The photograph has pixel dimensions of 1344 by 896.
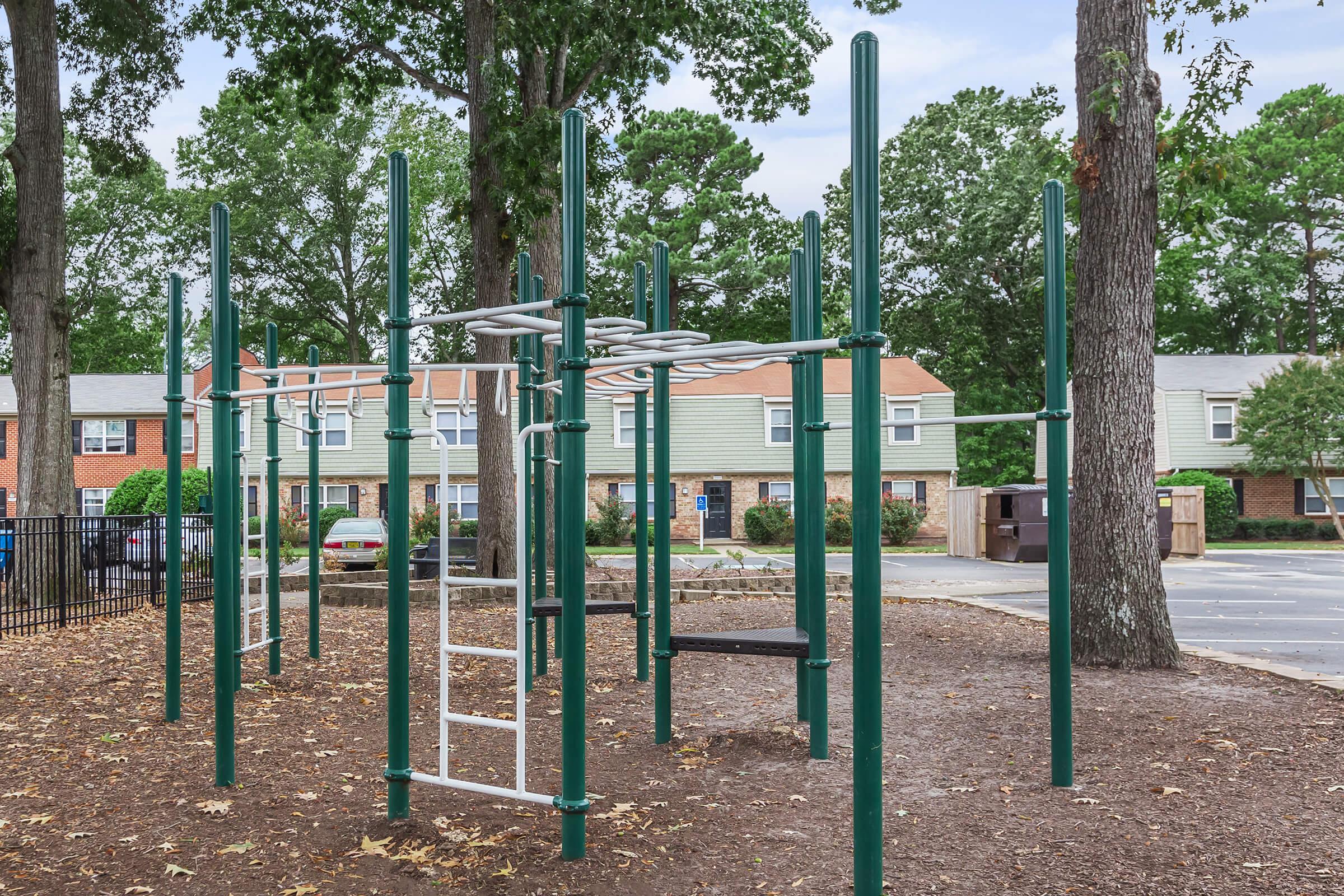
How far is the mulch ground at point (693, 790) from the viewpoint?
4.01 meters

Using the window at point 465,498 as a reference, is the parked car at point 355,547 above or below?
below

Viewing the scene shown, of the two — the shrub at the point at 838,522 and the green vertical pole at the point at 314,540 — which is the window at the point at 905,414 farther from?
the green vertical pole at the point at 314,540

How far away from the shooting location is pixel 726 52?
53.2 ft

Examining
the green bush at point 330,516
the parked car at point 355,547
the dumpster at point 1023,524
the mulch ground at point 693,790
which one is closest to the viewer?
the mulch ground at point 693,790

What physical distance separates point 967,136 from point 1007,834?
34797 millimetres

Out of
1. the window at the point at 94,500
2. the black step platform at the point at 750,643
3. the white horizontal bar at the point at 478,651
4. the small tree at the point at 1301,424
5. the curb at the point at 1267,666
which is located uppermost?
the small tree at the point at 1301,424

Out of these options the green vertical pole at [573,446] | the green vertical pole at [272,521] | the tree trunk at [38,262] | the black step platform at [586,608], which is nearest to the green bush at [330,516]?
the tree trunk at [38,262]

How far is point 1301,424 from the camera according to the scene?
31.3 m

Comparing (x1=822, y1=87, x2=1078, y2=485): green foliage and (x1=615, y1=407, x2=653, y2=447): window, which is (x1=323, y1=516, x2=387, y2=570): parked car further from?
(x1=822, y1=87, x2=1078, y2=485): green foliage

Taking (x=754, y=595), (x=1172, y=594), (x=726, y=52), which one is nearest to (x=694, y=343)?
(x=754, y=595)

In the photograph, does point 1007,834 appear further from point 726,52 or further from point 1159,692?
point 726,52

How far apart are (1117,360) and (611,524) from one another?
22.2 metres

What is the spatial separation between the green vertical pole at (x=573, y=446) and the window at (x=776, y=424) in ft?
96.0

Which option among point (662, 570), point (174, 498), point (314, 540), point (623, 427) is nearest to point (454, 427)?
point (623, 427)
